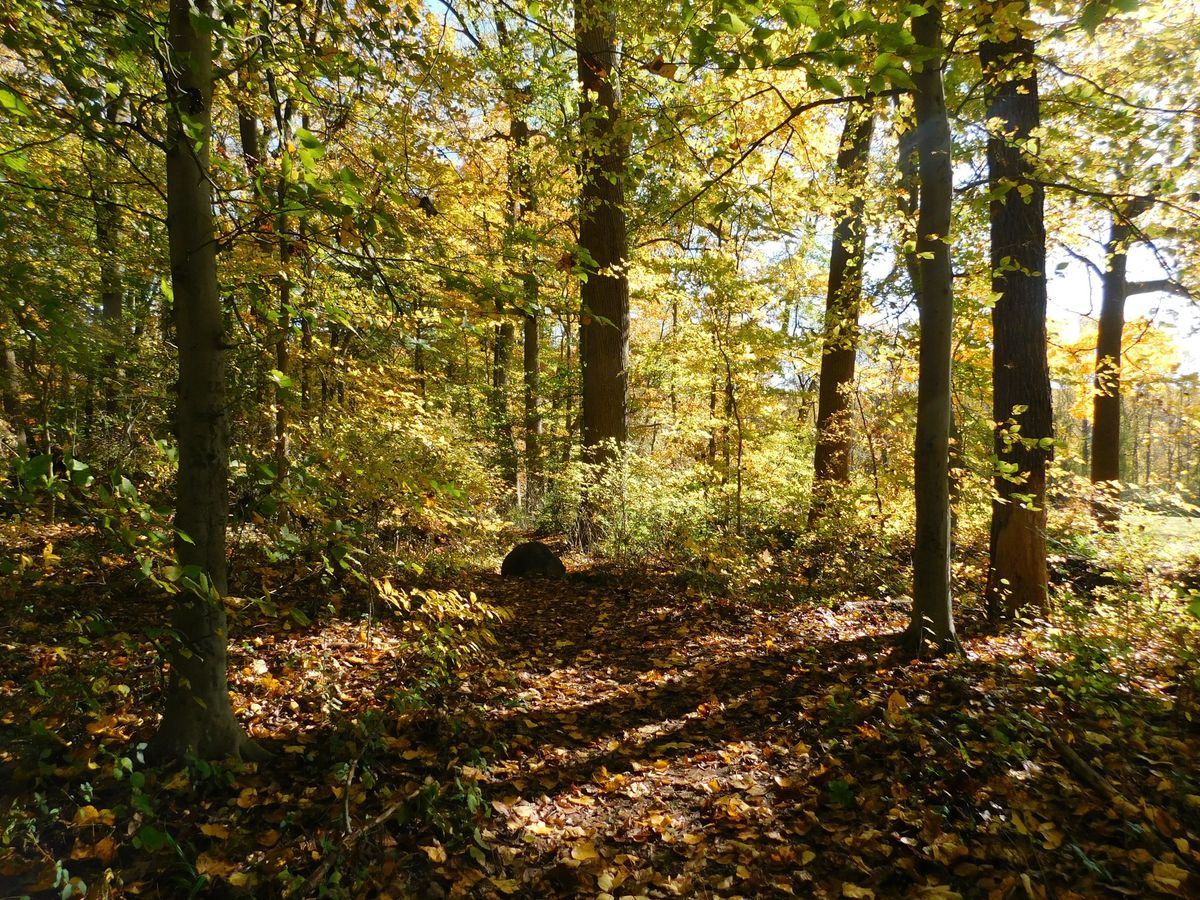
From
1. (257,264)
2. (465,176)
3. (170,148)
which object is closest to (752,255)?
(465,176)

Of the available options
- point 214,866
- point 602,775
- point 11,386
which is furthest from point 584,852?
point 11,386

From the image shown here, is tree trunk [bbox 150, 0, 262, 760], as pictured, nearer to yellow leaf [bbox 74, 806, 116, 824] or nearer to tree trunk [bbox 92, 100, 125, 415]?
yellow leaf [bbox 74, 806, 116, 824]

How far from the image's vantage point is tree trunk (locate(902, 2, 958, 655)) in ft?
14.1

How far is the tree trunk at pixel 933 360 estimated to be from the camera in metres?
4.31

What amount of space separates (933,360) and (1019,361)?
2.07 metres

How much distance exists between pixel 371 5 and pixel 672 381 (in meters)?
14.1

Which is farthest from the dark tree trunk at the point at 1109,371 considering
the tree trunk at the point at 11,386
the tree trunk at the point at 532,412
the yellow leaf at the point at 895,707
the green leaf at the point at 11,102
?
the tree trunk at the point at 11,386

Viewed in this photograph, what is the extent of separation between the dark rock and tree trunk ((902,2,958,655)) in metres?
4.49

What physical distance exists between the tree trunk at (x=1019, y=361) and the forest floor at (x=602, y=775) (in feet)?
2.44

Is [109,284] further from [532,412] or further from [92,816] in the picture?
[532,412]

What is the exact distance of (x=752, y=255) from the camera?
34.7 feet

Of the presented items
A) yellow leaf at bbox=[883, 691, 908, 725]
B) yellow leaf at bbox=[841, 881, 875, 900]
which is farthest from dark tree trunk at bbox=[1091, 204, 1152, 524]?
yellow leaf at bbox=[841, 881, 875, 900]

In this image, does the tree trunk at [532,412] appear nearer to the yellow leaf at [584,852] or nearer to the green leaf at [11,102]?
the yellow leaf at [584,852]

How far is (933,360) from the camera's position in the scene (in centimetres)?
458
